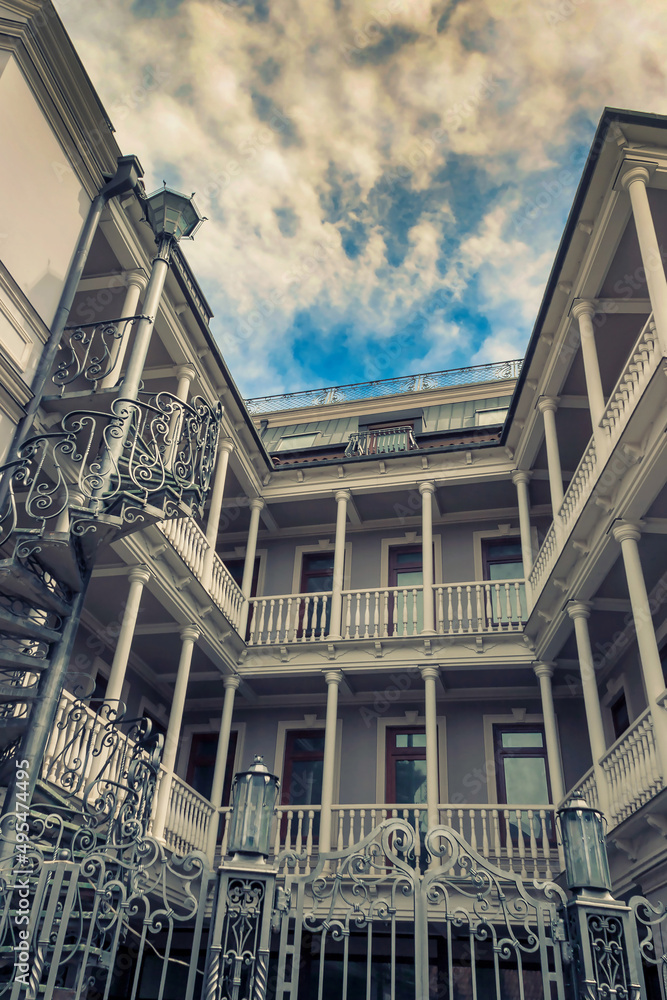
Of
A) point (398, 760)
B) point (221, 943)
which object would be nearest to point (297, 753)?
point (398, 760)

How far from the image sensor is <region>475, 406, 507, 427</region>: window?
52.9 feet

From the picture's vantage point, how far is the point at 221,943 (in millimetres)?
3879

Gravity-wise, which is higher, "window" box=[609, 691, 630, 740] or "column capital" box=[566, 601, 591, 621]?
"column capital" box=[566, 601, 591, 621]

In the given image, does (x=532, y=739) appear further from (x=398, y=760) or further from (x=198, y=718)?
(x=198, y=718)

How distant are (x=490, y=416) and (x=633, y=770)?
9.82 m

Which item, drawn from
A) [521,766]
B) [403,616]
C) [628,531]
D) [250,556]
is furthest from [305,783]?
[628,531]

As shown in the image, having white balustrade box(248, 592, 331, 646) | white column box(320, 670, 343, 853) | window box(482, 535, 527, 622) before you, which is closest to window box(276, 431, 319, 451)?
white balustrade box(248, 592, 331, 646)

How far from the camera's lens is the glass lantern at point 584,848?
4.01 m

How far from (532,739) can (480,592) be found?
8.79 ft

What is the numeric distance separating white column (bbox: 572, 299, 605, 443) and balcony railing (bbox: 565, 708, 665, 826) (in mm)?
3379

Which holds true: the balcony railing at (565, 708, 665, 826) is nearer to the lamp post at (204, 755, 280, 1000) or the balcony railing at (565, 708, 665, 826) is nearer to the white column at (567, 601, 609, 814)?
the white column at (567, 601, 609, 814)

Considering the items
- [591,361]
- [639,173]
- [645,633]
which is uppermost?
[639,173]

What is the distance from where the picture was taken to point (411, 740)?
512 inches

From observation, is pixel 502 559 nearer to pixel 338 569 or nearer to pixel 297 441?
pixel 338 569
